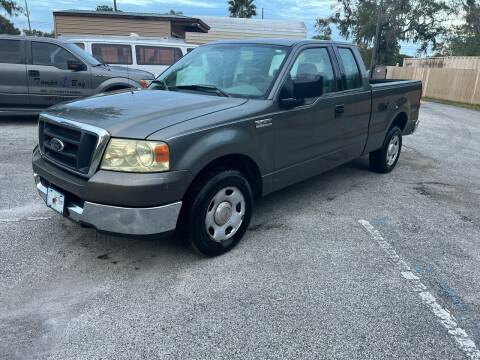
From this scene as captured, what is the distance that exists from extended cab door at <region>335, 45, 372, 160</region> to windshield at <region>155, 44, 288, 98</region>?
1094mm

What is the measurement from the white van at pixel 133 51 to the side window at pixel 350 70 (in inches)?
302

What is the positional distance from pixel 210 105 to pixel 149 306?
168cm

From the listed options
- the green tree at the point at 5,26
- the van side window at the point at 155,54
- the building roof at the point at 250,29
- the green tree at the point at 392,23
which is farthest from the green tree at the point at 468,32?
the green tree at the point at 5,26

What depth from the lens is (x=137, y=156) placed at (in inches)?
110

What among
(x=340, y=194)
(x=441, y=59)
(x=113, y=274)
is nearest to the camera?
(x=113, y=274)

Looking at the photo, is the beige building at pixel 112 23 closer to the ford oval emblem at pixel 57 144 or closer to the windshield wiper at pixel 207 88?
the windshield wiper at pixel 207 88

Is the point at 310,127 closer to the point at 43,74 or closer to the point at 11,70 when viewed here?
the point at 43,74

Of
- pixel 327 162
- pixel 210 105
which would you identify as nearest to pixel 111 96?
pixel 210 105

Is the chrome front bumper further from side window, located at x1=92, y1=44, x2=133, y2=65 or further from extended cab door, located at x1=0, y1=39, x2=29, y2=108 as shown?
side window, located at x1=92, y1=44, x2=133, y2=65

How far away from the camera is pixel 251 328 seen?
2.56 metres

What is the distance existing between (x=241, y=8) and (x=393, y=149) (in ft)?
186

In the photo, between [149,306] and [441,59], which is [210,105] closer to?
[149,306]

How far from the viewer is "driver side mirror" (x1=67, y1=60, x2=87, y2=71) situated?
27.2ft

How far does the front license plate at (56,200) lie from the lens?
10.0 feet
